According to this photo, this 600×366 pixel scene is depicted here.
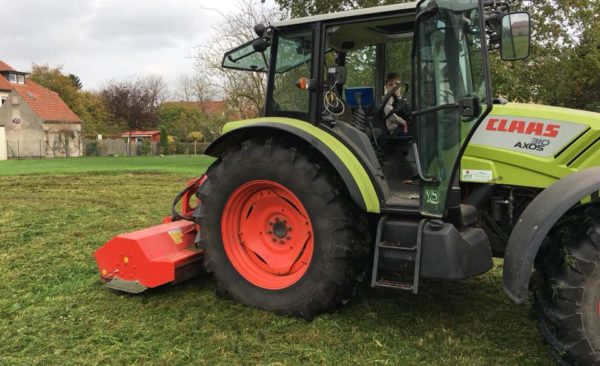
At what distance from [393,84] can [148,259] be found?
2.29 m

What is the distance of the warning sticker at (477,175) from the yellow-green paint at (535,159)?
2 cm

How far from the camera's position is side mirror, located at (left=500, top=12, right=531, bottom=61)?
111 inches

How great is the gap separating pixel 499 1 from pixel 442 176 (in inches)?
45.2

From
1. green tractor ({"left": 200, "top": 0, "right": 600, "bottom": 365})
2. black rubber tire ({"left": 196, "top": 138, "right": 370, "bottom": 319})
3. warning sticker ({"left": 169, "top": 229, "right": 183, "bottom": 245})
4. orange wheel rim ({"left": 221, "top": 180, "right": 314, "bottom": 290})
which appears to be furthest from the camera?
warning sticker ({"left": 169, "top": 229, "right": 183, "bottom": 245})

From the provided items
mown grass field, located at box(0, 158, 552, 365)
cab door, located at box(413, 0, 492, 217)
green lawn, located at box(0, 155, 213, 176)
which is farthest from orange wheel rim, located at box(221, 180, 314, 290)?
green lawn, located at box(0, 155, 213, 176)


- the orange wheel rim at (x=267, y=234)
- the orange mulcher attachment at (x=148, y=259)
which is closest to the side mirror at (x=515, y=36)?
the orange wheel rim at (x=267, y=234)

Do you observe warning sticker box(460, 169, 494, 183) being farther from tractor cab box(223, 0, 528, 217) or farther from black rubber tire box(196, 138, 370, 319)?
black rubber tire box(196, 138, 370, 319)

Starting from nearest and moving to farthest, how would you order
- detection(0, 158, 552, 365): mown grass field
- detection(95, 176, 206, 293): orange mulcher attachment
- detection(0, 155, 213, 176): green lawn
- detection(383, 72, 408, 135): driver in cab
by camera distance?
detection(0, 158, 552, 365): mown grass field → detection(95, 176, 206, 293): orange mulcher attachment → detection(383, 72, 408, 135): driver in cab → detection(0, 155, 213, 176): green lawn

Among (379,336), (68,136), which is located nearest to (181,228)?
(379,336)

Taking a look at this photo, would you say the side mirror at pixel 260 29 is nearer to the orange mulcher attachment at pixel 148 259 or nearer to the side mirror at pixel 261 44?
the side mirror at pixel 261 44

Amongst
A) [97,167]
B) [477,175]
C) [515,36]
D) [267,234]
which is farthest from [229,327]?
[97,167]

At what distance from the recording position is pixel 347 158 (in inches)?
127

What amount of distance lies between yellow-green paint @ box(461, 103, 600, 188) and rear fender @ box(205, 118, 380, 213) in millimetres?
627

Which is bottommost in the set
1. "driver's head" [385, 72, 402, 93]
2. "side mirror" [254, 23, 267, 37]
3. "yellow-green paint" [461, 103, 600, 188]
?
"yellow-green paint" [461, 103, 600, 188]
